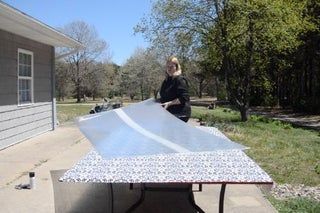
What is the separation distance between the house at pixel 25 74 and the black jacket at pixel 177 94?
366 centimetres

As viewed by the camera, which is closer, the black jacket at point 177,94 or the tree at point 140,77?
the black jacket at point 177,94

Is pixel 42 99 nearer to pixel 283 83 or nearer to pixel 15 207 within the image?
pixel 15 207

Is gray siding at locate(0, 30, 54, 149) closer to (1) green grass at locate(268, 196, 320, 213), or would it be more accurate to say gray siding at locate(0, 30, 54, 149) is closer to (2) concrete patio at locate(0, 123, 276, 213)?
(2) concrete patio at locate(0, 123, 276, 213)

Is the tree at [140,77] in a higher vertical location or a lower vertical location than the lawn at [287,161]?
higher

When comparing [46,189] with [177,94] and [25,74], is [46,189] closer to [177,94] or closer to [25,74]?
[177,94]

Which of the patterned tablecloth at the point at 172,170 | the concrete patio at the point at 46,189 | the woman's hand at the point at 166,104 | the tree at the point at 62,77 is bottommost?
the concrete patio at the point at 46,189

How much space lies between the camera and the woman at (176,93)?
6949 millimetres

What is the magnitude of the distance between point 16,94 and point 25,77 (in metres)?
1.11

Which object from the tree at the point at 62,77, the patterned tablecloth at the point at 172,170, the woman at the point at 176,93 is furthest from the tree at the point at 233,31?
the tree at the point at 62,77

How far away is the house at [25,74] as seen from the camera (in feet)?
36.4

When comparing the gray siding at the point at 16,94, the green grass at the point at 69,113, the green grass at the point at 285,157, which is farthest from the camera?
the green grass at the point at 69,113

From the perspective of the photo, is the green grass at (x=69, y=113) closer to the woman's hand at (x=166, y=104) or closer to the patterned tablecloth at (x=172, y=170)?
Result: the woman's hand at (x=166, y=104)

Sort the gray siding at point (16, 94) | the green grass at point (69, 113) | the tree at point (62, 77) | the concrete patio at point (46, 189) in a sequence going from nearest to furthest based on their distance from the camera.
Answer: the concrete patio at point (46, 189), the gray siding at point (16, 94), the green grass at point (69, 113), the tree at point (62, 77)

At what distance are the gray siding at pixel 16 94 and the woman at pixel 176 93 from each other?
5.42 metres
